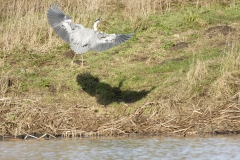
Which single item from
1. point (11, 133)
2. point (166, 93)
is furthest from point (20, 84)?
point (166, 93)

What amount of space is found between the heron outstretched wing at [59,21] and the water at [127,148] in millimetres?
2386

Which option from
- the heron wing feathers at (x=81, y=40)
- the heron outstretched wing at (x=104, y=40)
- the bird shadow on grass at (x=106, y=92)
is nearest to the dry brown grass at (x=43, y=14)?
the bird shadow on grass at (x=106, y=92)

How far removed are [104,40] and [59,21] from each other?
118 cm

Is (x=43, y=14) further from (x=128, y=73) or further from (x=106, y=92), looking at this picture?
(x=106, y=92)

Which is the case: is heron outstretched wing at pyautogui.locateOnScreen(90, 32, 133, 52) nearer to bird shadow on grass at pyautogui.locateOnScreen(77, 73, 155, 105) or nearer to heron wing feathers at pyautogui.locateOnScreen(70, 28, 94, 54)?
heron wing feathers at pyautogui.locateOnScreen(70, 28, 94, 54)

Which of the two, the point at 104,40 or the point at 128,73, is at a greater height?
the point at 104,40

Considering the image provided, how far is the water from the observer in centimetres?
840

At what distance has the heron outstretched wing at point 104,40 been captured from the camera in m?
10.5

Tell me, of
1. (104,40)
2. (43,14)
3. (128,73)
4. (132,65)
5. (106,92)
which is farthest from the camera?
(43,14)

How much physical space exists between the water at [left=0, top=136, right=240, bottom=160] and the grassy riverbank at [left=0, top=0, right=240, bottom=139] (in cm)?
47

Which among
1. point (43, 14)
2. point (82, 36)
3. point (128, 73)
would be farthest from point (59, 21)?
point (43, 14)

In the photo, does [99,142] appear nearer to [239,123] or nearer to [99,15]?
[239,123]

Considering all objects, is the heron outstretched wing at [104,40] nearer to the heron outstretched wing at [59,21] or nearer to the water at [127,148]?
the heron outstretched wing at [59,21]

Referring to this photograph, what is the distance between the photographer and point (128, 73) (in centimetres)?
1218
